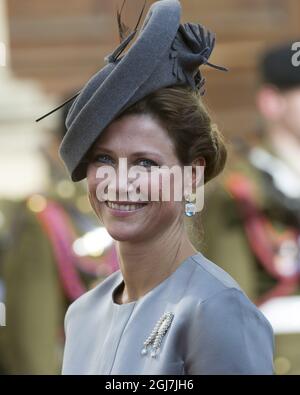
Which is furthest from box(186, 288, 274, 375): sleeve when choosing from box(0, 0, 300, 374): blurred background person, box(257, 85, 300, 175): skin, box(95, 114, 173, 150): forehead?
box(0, 0, 300, 374): blurred background person

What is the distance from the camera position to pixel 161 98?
5.98 ft

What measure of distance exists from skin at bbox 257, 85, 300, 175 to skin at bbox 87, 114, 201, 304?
107 inches

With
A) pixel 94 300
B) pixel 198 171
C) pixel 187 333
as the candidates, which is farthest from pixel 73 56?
pixel 187 333

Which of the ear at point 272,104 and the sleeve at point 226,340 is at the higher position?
the ear at point 272,104

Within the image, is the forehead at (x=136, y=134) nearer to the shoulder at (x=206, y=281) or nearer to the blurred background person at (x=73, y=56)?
the shoulder at (x=206, y=281)

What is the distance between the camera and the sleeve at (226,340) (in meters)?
1.75

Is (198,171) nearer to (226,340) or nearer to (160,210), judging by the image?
(160,210)

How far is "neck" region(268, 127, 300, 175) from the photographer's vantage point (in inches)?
181

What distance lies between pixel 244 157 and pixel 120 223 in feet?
9.63

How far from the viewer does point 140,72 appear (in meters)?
1.81

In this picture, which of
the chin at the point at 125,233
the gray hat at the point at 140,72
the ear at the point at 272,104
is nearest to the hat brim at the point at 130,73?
the gray hat at the point at 140,72

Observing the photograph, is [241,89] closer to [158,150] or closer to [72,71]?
[72,71]

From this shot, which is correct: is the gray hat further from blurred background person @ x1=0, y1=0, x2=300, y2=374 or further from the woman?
blurred background person @ x1=0, y1=0, x2=300, y2=374

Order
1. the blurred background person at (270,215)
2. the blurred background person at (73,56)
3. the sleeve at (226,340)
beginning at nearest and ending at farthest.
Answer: the sleeve at (226,340) < the blurred background person at (270,215) < the blurred background person at (73,56)
